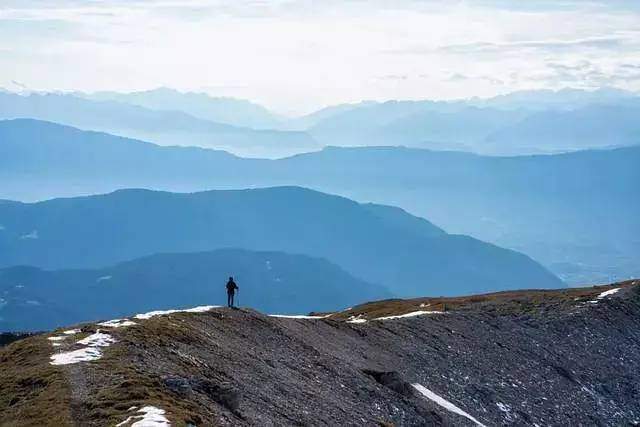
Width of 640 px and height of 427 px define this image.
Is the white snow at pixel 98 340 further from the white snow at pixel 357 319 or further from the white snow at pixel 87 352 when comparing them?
the white snow at pixel 357 319

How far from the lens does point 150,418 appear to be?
1224 inches

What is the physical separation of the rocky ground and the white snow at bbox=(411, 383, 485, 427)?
0.16 m

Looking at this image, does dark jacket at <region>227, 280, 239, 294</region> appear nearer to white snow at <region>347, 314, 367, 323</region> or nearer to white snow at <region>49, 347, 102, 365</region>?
white snow at <region>49, 347, 102, 365</region>

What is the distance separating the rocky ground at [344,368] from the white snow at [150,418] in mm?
100

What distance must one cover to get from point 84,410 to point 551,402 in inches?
1671

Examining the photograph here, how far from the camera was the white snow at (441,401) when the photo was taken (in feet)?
187

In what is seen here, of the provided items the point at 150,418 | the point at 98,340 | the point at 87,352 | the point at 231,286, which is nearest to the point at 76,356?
the point at 87,352

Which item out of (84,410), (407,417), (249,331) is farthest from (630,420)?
(84,410)

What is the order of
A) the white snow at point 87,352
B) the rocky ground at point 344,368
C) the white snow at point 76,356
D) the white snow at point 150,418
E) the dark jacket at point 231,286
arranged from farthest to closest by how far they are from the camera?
1. the dark jacket at point 231,286
2. the white snow at point 87,352
3. the white snow at point 76,356
4. the rocky ground at point 344,368
5. the white snow at point 150,418

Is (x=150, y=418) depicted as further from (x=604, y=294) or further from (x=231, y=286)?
(x=604, y=294)

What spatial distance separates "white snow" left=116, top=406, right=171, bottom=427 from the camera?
30328mm

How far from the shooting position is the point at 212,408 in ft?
118

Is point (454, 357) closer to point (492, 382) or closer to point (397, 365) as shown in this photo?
point (492, 382)

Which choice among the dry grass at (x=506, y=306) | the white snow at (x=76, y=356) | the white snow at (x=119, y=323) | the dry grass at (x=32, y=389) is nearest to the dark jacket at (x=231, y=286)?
the white snow at (x=119, y=323)
